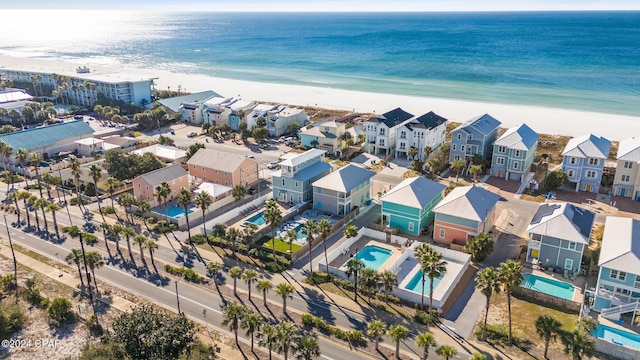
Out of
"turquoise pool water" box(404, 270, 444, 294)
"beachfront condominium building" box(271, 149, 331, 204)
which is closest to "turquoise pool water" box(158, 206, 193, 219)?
"beachfront condominium building" box(271, 149, 331, 204)

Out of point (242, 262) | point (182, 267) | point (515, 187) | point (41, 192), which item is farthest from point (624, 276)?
point (41, 192)

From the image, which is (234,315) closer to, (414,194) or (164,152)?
(414,194)

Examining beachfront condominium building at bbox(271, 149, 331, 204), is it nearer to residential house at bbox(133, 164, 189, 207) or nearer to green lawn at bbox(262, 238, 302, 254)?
green lawn at bbox(262, 238, 302, 254)

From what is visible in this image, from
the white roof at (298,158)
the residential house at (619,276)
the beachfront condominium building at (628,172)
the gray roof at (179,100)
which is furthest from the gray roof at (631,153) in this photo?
the gray roof at (179,100)

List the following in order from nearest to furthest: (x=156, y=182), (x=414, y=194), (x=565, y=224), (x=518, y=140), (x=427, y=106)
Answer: (x=565, y=224)
(x=414, y=194)
(x=156, y=182)
(x=518, y=140)
(x=427, y=106)

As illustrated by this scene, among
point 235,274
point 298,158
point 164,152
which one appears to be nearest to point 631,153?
point 298,158
